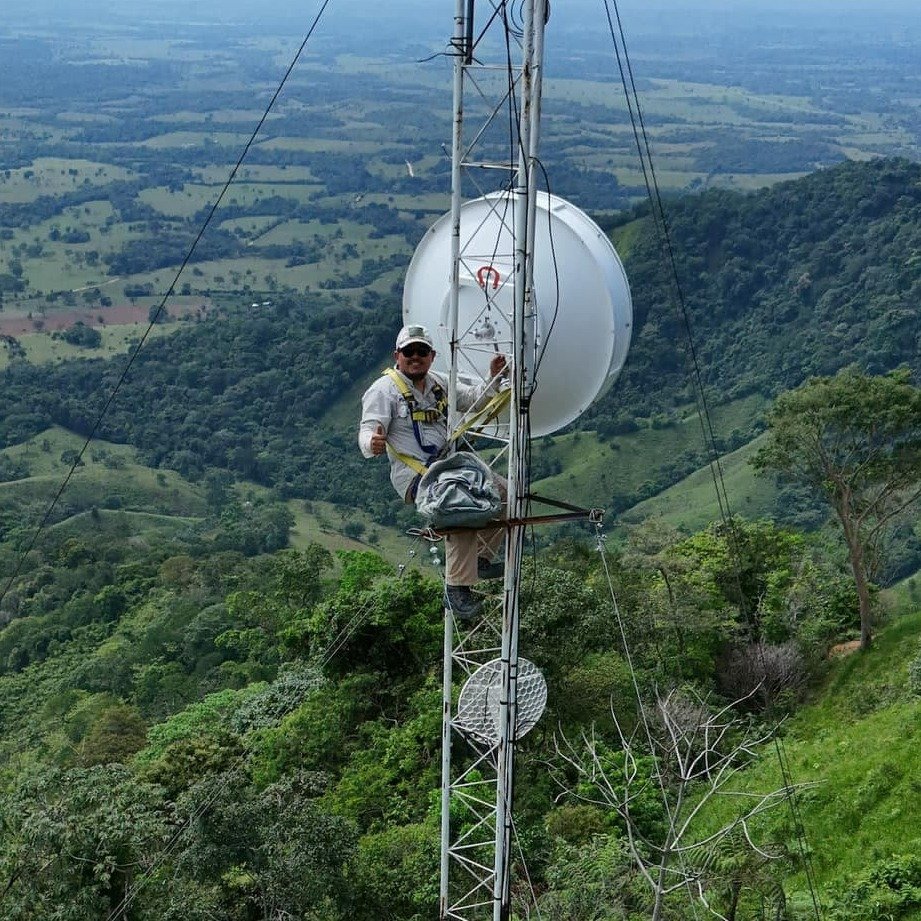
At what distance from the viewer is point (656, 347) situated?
61.6 meters

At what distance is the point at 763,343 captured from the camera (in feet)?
209

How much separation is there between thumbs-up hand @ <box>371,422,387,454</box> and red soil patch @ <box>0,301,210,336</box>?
88.9 meters

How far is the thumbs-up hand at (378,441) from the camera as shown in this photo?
787cm

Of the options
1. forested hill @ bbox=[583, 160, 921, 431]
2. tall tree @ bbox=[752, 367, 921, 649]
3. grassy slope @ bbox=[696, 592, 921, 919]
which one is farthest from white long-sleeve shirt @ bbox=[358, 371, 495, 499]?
forested hill @ bbox=[583, 160, 921, 431]

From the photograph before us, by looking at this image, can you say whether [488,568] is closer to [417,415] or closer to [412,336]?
[417,415]

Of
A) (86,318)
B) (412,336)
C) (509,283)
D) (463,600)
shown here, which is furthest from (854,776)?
(86,318)

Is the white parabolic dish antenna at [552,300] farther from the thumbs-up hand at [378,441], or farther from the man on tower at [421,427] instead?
the thumbs-up hand at [378,441]

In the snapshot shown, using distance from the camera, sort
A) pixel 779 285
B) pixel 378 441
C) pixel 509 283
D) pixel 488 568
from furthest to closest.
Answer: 1. pixel 779 285
2. pixel 488 568
3. pixel 509 283
4. pixel 378 441

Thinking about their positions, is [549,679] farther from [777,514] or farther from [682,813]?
[777,514]

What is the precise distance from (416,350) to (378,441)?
2.04 ft

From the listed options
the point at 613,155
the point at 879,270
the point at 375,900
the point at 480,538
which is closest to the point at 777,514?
the point at 879,270

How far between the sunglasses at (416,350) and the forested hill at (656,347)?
4733 centimetres

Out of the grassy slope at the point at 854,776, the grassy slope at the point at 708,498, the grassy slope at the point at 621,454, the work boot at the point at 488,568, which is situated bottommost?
the grassy slope at the point at 621,454

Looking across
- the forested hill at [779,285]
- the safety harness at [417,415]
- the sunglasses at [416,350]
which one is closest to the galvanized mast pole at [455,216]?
the safety harness at [417,415]
